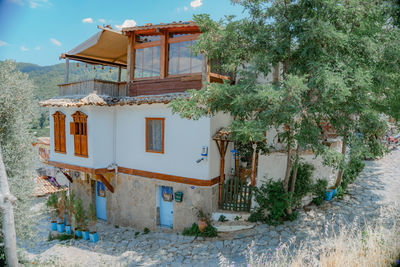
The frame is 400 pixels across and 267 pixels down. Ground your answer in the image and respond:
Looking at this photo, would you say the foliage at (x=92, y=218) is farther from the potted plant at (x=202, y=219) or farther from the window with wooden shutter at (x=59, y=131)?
the potted plant at (x=202, y=219)

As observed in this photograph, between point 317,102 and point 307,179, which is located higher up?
point 317,102

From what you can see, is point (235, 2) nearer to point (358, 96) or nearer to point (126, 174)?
point (358, 96)

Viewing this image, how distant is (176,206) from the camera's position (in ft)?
33.9

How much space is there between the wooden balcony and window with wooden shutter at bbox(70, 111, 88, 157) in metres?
1.20

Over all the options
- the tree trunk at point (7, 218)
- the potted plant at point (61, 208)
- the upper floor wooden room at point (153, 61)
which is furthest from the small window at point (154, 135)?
the potted plant at point (61, 208)

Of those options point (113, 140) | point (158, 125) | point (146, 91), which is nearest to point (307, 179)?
point (158, 125)

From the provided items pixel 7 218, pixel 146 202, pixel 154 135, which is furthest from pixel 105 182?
pixel 7 218

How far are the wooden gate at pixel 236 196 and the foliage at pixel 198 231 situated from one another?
3.43 ft

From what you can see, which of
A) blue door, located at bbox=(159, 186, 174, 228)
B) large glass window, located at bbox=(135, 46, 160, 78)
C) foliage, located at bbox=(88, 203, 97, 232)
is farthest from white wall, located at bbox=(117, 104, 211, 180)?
foliage, located at bbox=(88, 203, 97, 232)

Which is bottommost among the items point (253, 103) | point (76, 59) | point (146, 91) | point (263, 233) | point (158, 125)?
point (263, 233)

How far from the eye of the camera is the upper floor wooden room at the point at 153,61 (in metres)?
10.1

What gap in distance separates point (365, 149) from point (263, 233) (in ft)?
13.5

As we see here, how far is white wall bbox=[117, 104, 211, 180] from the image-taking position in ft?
31.7

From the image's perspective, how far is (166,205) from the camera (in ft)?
35.9
